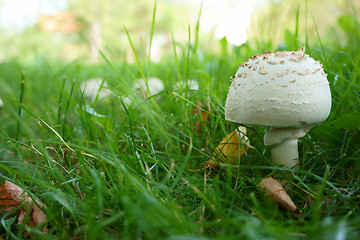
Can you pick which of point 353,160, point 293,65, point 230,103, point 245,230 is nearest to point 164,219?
point 245,230

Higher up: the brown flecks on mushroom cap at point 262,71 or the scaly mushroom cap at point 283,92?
the brown flecks on mushroom cap at point 262,71

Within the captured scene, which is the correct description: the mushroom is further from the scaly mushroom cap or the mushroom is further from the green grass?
the green grass

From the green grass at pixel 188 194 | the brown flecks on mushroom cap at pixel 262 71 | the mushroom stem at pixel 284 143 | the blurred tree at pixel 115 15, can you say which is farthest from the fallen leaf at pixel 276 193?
the blurred tree at pixel 115 15

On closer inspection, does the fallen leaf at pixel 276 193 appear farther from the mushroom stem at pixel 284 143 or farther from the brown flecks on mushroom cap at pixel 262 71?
the brown flecks on mushroom cap at pixel 262 71

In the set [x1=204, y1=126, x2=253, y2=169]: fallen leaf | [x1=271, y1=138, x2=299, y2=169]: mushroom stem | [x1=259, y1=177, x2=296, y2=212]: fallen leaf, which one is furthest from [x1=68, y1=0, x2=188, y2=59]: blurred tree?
[x1=259, y1=177, x2=296, y2=212]: fallen leaf

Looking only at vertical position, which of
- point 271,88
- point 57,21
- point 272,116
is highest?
point 57,21

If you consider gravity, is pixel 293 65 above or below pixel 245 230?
above

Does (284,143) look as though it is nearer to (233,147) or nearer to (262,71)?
(233,147)

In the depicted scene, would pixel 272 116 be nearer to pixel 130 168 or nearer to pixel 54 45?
pixel 130 168
